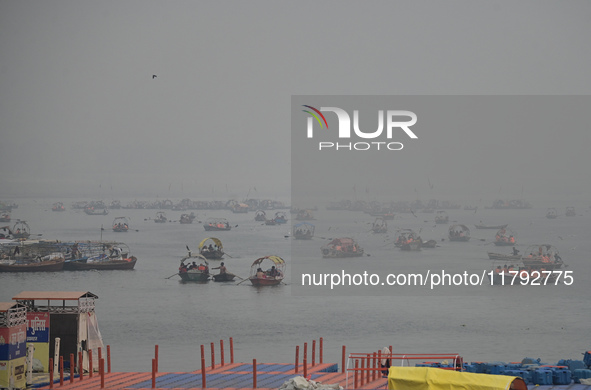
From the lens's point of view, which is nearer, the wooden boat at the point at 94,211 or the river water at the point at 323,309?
the river water at the point at 323,309

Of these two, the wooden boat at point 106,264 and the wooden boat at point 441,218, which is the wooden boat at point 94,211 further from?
the wooden boat at point 106,264

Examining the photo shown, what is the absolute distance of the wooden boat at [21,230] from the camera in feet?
396

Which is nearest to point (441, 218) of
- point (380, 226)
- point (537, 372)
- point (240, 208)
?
point (380, 226)

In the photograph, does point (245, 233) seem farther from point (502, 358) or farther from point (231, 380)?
point (231, 380)

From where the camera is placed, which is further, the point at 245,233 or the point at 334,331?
the point at 245,233

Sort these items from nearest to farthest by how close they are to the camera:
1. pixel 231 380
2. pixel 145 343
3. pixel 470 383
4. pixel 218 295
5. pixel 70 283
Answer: pixel 470 383 → pixel 231 380 → pixel 145 343 → pixel 218 295 → pixel 70 283

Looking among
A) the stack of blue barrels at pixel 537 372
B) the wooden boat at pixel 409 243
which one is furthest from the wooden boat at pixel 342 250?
the stack of blue barrels at pixel 537 372

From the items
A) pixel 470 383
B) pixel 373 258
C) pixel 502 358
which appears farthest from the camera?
pixel 373 258

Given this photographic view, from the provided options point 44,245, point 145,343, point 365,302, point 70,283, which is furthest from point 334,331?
point 44,245

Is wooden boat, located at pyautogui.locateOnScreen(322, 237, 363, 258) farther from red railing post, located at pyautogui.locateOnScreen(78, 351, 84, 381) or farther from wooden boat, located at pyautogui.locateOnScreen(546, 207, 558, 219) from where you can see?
red railing post, located at pyautogui.locateOnScreen(78, 351, 84, 381)

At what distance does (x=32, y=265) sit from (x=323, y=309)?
116 ft

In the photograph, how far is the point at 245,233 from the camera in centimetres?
12000

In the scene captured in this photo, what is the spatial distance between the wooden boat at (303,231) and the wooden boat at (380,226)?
8.94 meters

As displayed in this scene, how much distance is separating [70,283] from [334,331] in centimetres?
3136
